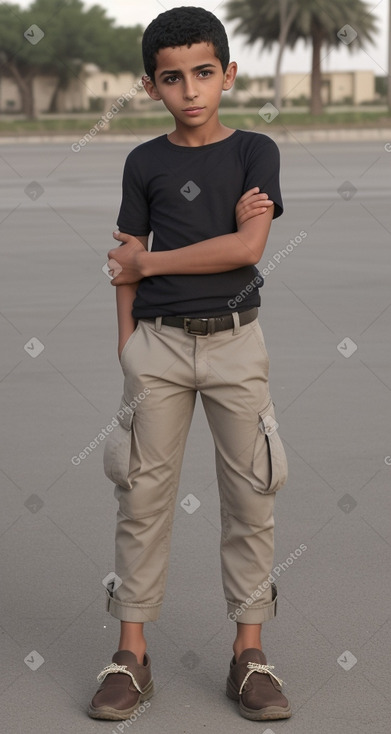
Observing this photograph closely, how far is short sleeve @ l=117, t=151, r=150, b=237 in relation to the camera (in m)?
3.38

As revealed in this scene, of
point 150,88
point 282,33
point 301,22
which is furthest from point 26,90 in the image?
point 150,88

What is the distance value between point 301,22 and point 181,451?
74836mm

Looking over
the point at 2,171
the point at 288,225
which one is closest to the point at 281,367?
the point at 288,225

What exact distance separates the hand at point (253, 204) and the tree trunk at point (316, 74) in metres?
74.2

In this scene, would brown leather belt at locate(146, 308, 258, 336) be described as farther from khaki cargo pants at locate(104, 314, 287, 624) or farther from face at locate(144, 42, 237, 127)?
face at locate(144, 42, 237, 127)

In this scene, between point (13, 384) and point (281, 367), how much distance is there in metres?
1.52

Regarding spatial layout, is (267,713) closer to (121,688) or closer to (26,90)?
(121,688)

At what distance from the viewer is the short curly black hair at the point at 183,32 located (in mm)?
3266

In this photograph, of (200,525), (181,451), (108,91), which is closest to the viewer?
(181,451)

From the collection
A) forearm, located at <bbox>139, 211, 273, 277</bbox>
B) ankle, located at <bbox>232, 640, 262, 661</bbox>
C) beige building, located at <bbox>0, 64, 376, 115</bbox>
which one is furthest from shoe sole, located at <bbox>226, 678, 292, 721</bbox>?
beige building, located at <bbox>0, 64, 376, 115</bbox>

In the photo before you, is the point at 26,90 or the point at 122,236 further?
the point at 26,90

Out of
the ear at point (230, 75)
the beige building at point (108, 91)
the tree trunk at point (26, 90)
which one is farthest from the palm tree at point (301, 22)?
the ear at point (230, 75)

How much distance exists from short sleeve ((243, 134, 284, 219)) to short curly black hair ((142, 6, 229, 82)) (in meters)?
0.24

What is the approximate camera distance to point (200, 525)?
4.98m
